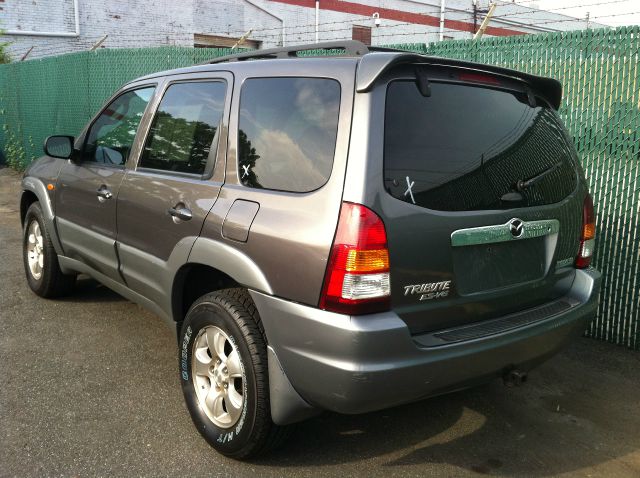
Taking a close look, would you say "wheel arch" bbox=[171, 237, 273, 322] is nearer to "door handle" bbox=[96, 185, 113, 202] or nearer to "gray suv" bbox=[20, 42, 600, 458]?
"gray suv" bbox=[20, 42, 600, 458]

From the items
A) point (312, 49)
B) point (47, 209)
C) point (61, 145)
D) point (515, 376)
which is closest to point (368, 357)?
point (515, 376)

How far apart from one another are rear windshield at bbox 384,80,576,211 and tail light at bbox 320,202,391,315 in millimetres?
186

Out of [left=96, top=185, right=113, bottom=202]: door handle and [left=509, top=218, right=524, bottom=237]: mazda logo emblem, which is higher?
[left=509, top=218, right=524, bottom=237]: mazda logo emblem

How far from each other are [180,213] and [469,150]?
152 cm

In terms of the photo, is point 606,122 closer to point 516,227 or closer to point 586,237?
point 586,237

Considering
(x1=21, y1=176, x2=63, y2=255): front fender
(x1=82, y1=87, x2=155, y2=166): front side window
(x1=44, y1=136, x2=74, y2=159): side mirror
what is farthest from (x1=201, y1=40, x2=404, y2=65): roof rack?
(x1=21, y1=176, x2=63, y2=255): front fender

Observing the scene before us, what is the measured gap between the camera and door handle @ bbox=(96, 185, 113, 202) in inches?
153

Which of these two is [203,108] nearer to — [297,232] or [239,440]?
[297,232]

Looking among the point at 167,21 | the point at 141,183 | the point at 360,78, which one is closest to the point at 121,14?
the point at 167,21

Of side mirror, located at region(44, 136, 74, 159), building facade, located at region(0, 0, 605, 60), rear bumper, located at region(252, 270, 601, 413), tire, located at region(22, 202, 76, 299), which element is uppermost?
building facade, located at region(0, 0, 605, 60)

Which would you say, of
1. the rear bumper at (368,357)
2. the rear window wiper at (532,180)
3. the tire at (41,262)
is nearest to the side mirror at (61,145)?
the tire at (41,262)

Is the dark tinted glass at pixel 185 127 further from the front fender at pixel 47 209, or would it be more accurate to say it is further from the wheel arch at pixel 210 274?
the front fender at pixel 47 209

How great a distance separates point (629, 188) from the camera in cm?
423

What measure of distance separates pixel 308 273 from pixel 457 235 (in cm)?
65
